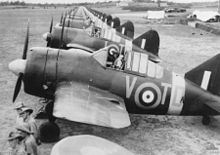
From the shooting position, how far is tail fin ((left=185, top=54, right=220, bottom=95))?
7.64 m

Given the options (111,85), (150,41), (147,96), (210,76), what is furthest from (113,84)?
(150,41)

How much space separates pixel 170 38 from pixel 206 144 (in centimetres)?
1935

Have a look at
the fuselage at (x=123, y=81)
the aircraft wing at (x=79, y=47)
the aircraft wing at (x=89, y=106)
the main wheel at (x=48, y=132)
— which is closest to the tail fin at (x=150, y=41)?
the aircraft wing at (x=79, y=47)

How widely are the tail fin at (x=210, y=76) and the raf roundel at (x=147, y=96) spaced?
1186mm

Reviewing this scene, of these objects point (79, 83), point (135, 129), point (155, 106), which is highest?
point (79, 83)

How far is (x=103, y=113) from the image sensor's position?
6.27 meters

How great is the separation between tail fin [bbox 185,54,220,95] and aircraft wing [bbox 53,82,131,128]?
7.10ft

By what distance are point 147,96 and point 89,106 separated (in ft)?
5.17

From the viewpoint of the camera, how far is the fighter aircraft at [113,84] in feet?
21.6

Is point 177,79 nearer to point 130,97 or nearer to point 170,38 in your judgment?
point 130,97

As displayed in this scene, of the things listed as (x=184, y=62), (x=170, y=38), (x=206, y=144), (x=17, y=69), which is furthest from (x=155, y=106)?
(x=170, y=38)

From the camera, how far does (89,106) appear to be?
636 cm

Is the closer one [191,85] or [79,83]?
[79,83]

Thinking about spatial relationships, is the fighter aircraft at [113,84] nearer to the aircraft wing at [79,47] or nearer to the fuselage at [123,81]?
the fuselage at [123,81]
